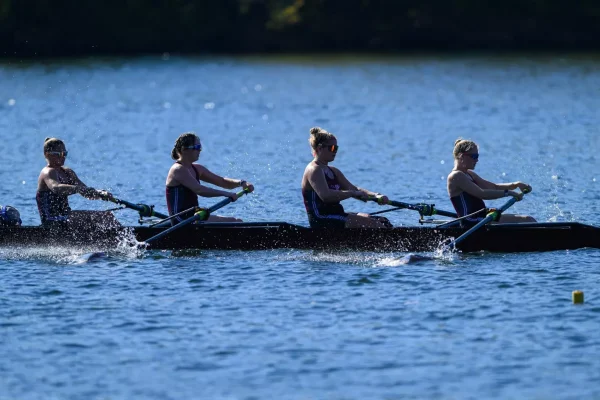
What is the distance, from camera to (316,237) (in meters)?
16.6

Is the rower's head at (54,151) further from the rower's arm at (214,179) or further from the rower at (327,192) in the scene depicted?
the rower at (327,192)

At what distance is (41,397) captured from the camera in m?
10.9

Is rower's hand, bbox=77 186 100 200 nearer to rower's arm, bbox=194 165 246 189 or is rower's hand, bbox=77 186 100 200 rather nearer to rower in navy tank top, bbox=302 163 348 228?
rower's arm, bbox=194 165 246 189

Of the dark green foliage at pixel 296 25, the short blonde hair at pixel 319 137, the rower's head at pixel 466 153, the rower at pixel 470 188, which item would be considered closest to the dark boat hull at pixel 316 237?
the rower at pixel 470 188

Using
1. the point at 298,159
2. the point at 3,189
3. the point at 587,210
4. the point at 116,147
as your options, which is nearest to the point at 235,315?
the point at 587,210

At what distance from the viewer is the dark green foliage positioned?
8494 centimetres

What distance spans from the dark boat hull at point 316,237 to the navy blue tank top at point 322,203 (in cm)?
30

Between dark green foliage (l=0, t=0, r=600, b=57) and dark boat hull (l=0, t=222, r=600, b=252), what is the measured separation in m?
67.2

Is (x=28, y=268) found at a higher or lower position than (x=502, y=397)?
higher

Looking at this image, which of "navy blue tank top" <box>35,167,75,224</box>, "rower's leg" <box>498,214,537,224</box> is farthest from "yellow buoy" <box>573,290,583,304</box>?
"navy blue tank top" <box>35,167,75,224</box>

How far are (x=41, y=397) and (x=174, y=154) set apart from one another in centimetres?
671

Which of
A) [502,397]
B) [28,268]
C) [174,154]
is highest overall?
[174,154]

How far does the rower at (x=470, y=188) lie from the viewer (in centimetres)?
1634

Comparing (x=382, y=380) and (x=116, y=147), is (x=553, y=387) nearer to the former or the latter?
(x=382, y=380)
